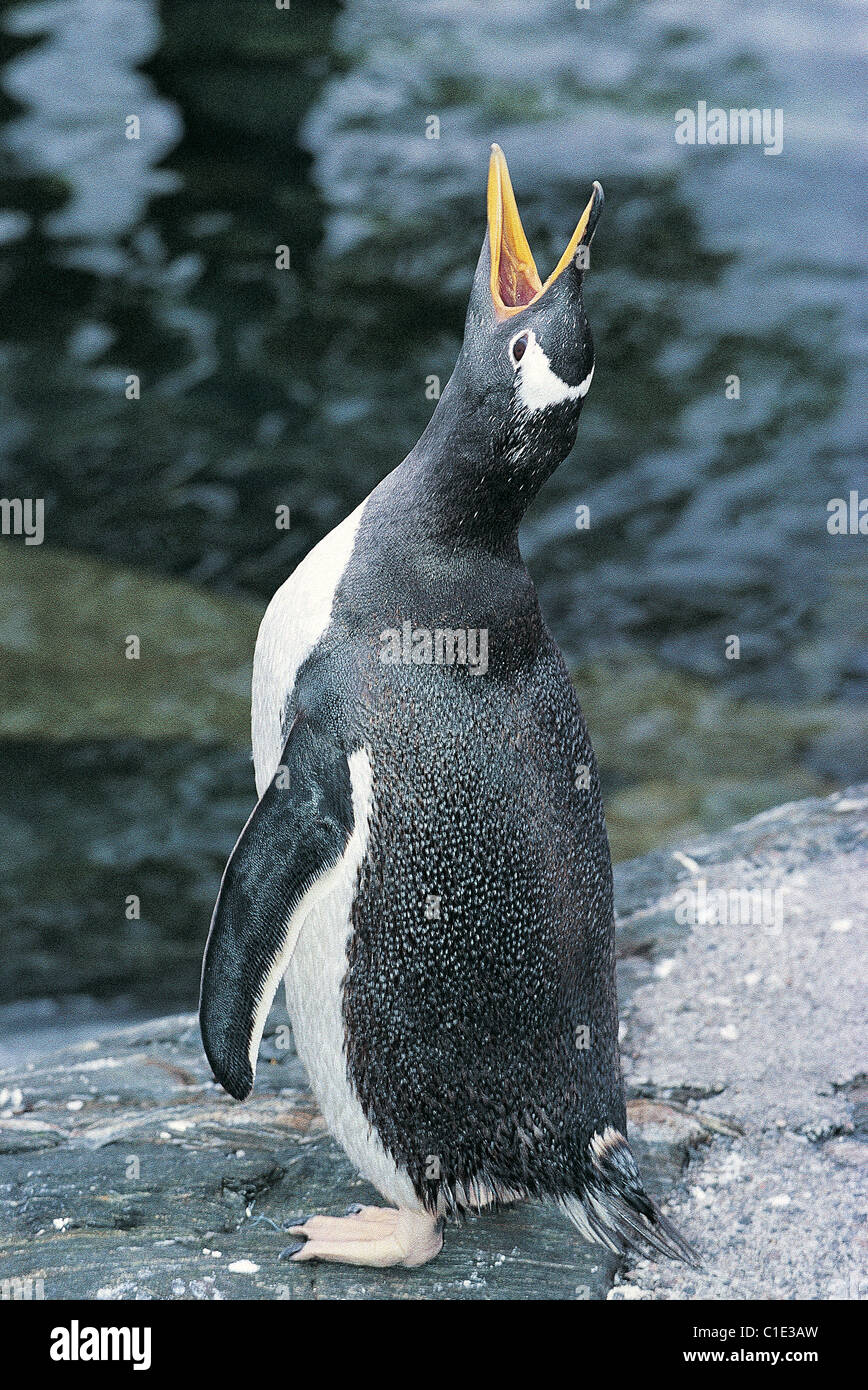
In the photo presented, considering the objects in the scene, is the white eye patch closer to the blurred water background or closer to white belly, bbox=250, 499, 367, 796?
white belly, bbox=250, 499, 367, 796

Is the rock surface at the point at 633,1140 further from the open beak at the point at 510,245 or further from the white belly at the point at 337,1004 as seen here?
the open beak at the point at 510,245

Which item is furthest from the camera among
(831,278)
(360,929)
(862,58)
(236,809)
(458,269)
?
(862,58)

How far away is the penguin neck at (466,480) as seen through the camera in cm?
238

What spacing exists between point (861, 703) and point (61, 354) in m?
4.57

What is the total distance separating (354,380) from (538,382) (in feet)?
20.3

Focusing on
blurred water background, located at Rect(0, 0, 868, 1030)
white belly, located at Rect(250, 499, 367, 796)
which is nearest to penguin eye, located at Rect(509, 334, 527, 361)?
white belly, located at Rect(250, 499, 367, 796)

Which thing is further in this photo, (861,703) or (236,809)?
(861,703)

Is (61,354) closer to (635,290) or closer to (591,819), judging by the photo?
(635,290)

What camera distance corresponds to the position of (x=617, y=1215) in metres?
2.58

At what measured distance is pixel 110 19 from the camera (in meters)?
11.8

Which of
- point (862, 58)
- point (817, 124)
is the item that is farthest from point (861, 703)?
point (862, 58)

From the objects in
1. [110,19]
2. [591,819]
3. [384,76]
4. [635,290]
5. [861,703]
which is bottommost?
[591,819]

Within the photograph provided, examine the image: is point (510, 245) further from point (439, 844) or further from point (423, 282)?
point (423, 282)

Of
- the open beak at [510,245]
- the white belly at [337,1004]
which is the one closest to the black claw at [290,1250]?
the white belly at [337,1004]
